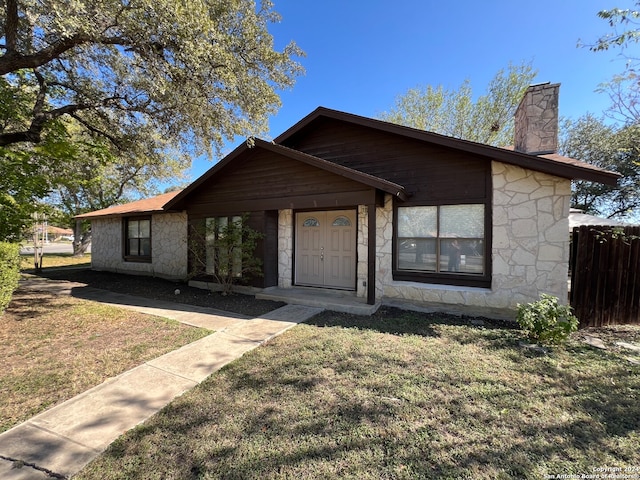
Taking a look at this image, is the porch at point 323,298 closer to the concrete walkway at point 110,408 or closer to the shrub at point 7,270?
A: the concrete walkway at point 110,408

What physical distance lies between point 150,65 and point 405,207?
6.33m

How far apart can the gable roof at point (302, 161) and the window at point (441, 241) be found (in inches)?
29.3

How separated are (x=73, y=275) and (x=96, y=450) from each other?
13.8 meters

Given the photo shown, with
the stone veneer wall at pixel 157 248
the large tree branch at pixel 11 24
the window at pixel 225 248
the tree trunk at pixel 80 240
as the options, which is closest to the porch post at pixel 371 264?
the window at pixel 225 248

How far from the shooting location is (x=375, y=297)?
6.90m

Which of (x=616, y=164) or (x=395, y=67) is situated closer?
(x=395, y=67)

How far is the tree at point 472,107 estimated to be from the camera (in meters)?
17.5

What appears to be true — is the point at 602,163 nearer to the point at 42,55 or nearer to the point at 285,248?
the point at 285,248

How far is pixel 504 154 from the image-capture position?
571 centimetres

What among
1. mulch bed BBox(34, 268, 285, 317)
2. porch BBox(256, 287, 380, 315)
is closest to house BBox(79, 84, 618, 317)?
porch BBox(256, 287, 380, 315)

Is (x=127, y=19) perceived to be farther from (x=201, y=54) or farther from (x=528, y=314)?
(x=528, y=314)

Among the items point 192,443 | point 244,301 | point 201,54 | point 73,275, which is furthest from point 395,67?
point 73,275

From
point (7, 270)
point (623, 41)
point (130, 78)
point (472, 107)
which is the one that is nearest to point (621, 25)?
point (623, 41)

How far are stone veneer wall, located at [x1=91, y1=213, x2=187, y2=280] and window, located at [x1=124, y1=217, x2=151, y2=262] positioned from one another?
0.38m
